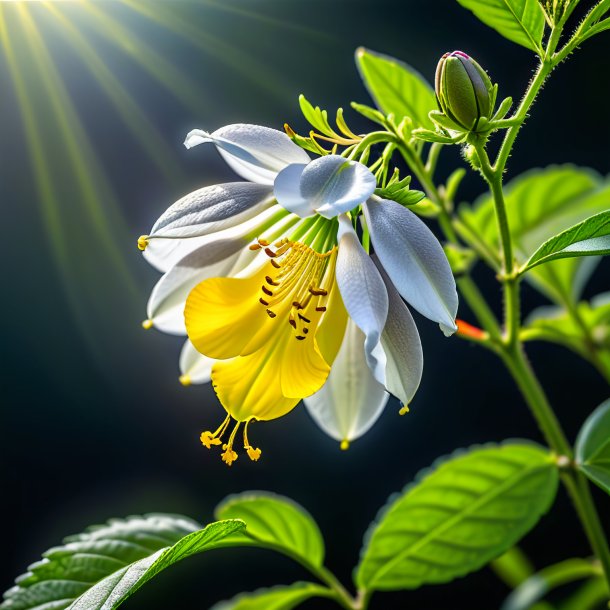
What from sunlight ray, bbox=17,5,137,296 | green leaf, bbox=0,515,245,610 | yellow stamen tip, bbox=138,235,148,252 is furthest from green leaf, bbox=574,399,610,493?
sunlight ray, bbox=17,5,137,296

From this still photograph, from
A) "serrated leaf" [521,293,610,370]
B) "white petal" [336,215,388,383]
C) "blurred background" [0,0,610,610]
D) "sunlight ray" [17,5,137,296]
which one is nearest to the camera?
"white petal" [336,215,388,383]

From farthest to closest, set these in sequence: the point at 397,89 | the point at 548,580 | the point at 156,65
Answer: the point at 156,65
the point at 548,580
the point at 397,89

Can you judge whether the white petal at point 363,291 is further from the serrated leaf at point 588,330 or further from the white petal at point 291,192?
the serrated leaf at point 588,330

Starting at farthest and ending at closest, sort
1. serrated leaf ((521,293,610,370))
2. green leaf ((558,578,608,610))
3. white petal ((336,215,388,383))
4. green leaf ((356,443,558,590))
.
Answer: green leaf ((558,578,608,610)), serrated leaf ((521,293,610,370)), green leaf ((356,443,558,590)), white petal ((336,215,388,383))

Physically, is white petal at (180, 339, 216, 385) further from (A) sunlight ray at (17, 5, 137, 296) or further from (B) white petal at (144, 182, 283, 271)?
(A) sunlight ray at (17, 5, 137, 296)

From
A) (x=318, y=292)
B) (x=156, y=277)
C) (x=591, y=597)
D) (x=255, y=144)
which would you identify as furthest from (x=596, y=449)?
(x=156, y=277)

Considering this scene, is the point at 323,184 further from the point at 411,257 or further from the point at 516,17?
the point at 516,17
